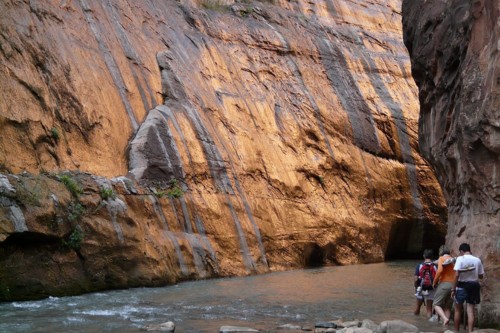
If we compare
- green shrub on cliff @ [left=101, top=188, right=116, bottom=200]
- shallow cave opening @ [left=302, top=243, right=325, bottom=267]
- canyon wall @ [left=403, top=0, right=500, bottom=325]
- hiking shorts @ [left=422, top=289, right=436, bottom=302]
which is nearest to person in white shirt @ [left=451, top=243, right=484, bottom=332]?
canyon wall @ [left=403, top=0, right=500, bottom=325]

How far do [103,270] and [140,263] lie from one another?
115 centimetres

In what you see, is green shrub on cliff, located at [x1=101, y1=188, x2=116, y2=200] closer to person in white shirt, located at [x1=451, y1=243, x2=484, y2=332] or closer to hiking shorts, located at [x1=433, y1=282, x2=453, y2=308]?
hiking shorts, located at [x1=433, y1=282, x2=453, y2=308]

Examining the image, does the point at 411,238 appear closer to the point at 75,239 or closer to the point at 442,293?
the point at 442,293

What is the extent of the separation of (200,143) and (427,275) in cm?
1169

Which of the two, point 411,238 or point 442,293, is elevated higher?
point 442,293

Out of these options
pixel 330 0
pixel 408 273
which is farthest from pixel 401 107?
pixel 408 273

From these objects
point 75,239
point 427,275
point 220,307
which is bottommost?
point 220,307

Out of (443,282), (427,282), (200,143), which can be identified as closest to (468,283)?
(443,282)

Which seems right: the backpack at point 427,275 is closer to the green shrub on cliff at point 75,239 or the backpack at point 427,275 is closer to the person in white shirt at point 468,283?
the person in white shirt at point 468,283

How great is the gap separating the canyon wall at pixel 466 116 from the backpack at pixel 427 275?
81cm

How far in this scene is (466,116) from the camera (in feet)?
37.4

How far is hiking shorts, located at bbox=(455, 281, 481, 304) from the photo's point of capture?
10062 mm

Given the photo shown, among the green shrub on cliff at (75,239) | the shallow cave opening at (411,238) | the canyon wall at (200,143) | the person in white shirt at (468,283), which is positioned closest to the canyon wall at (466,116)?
Result: the person in white shirt at (468,283)

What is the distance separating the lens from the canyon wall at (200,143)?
50.1 ft
